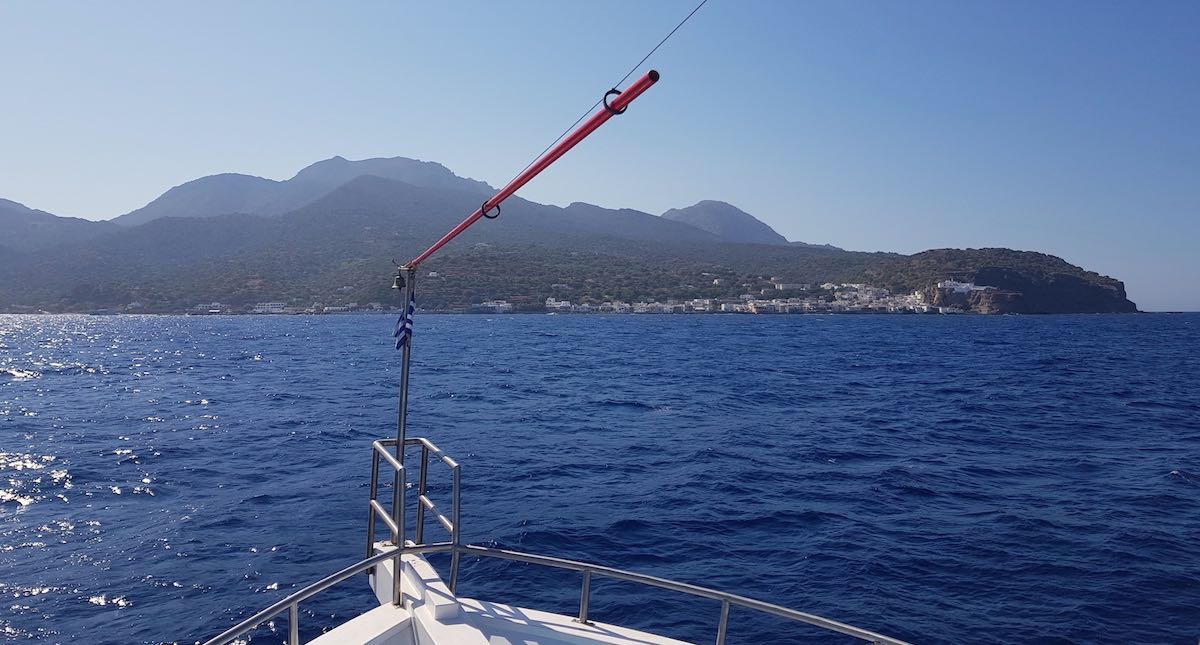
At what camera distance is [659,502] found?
1677cm

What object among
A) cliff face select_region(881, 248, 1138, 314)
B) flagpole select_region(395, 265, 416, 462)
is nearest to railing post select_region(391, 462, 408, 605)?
flagpole select_region(395, 265, 416, 462)

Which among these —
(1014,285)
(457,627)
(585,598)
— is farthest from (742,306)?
(457,627)

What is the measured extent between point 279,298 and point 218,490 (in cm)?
17078

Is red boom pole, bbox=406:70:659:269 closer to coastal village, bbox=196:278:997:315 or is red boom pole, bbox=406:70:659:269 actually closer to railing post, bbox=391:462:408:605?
railing post, bbox=391:462:408:605

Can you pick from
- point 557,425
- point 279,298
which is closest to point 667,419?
point 557,425

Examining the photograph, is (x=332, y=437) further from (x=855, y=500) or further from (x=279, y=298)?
(x=279, y=298)

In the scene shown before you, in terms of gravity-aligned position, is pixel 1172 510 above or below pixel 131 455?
above

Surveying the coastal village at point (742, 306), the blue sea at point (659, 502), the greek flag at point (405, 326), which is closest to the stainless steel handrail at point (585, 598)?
the greek flag at point (405, 326)

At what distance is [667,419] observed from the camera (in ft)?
95.6

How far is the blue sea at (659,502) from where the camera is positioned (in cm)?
1109

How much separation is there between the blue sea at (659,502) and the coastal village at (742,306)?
122 metres

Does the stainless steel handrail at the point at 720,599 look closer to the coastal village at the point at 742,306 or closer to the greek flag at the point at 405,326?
the greek flag at the point at 405,326

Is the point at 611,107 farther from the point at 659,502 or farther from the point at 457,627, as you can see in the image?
the point at 659,502

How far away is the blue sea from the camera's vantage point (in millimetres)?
11094
